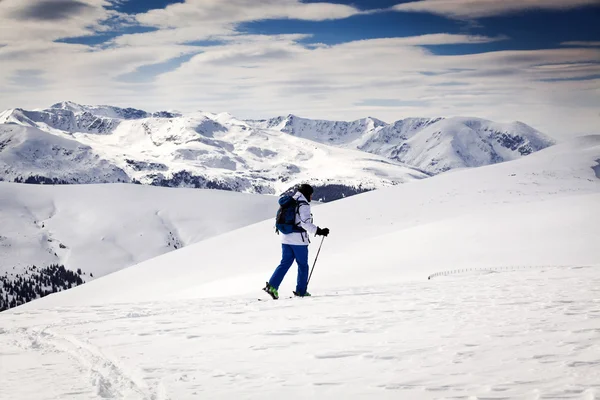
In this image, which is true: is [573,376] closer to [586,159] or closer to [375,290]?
[375,290]

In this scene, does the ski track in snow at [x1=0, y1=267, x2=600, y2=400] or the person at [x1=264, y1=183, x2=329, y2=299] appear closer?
the ski track in snow at [x1=0, y1=267, x2=600, y2=400]

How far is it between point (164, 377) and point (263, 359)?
59.1 inches

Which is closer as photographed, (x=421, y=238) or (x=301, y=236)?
(x=301, y=236)

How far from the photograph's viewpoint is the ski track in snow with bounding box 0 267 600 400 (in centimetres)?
630

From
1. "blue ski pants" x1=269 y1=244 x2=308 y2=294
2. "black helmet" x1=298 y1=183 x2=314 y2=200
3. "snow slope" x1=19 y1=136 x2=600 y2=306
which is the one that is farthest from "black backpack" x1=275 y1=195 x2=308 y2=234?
"snow slope" x1=19 y1=136 x2=600 y2=306

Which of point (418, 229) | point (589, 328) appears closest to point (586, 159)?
point (418, 229)

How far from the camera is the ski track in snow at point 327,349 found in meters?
6.30

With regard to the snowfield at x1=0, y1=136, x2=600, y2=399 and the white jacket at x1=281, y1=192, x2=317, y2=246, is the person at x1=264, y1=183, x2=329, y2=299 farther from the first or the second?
the snowfield at x1=0, y1=136, x2=600, y2=399

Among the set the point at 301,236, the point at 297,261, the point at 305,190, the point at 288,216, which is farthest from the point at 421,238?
the point at 288,216

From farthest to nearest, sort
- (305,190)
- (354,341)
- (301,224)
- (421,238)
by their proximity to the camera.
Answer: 1. (421,238)
2. (305,190)
3. (301,224)
4. (354,341)

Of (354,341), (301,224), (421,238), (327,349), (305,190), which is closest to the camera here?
(327,349)

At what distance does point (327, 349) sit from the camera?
819 cm

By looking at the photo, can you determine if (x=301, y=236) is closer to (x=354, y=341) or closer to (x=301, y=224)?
(x=301, y=224)

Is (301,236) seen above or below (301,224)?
below
